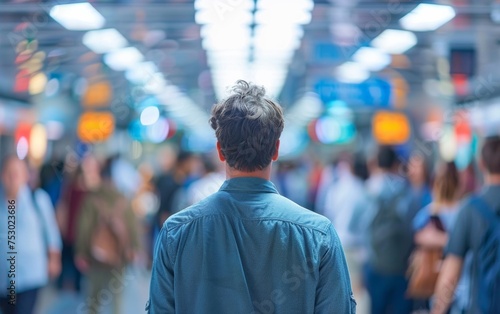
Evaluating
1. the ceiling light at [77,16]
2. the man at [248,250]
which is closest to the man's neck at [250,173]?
the man at [248,250]

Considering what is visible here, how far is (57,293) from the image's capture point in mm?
9688

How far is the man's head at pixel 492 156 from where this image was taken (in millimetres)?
4836

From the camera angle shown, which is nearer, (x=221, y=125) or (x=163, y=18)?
(x=221, y=125)

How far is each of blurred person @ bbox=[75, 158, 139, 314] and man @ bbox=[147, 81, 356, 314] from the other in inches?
217

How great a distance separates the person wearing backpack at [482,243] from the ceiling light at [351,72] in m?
9.90

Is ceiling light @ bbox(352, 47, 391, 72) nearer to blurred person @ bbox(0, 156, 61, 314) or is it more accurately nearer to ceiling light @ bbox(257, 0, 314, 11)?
ceiling light @ bbox(257, 0, 314, 11)

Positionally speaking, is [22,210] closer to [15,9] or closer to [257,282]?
[15,9]

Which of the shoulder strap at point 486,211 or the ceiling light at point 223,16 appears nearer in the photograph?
the shoulder strap at point 486,211

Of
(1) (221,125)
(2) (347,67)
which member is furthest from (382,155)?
(2) (347,67)

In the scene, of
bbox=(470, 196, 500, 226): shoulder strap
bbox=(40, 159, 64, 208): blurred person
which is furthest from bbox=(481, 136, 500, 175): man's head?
bbox=(40, 159, 64, 208): blurred person

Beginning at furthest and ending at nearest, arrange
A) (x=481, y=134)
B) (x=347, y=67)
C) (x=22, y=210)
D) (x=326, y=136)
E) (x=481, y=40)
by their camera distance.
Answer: (x=326, y=136) → (x=347, y=67) → (x=481, y=134) → (x=481, y=40) → (x=22, y=210)

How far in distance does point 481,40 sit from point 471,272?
5.90 metres

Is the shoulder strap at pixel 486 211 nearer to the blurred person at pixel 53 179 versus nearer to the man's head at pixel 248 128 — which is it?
the man's head at pixel 248 128

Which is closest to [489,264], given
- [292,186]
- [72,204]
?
[72,204]
